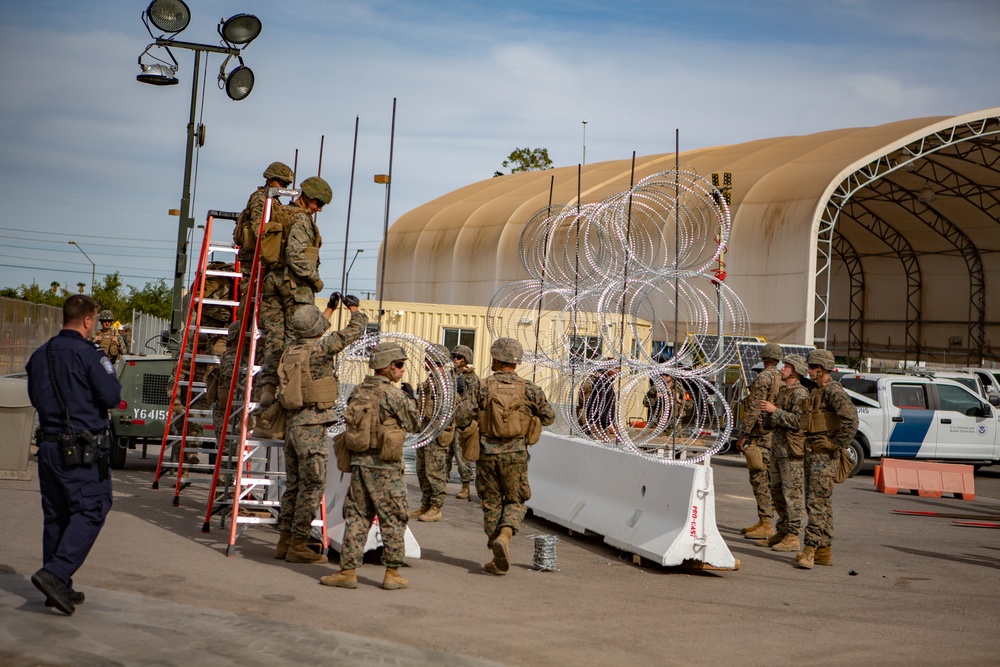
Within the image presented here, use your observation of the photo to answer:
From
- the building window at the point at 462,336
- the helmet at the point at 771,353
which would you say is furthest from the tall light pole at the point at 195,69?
the building window at the point at 462,336

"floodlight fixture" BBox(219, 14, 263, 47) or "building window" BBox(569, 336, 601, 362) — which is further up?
"floodlight fixture" BBox(219, 14, 263, 47)

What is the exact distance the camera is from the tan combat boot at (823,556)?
1020 centimetres

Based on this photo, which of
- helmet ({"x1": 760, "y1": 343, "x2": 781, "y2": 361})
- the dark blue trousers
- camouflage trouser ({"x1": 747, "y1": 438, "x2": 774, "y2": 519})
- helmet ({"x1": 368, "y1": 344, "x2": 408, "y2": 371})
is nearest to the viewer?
the dark blue trousers

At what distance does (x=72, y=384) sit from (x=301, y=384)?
7.64 feet

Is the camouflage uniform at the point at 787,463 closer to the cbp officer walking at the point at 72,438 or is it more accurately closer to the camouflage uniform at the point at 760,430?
the camouflage uniform at the point at 760,430

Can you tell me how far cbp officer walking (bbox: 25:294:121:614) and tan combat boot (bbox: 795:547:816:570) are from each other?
6.27 metres

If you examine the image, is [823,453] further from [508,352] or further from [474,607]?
[474,607]

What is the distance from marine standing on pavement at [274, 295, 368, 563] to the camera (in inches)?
338

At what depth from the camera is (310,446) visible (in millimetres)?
8570

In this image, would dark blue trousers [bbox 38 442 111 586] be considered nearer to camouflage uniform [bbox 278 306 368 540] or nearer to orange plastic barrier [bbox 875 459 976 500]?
camouflage uniform [bbox 278 306 368 540]

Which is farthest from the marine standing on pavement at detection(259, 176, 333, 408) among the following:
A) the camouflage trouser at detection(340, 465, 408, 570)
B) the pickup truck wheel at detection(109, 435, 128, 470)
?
the pickup truck wheel at detection(109, 435, 128, 470)

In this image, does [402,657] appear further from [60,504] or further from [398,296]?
[398,296]

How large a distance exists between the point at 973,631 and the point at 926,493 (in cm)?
1103

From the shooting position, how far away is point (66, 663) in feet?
17.6
